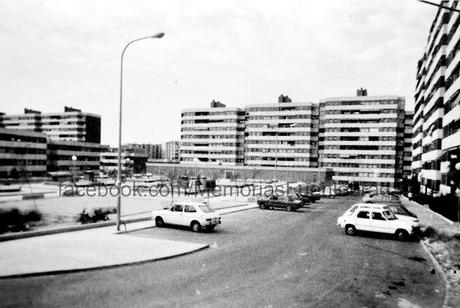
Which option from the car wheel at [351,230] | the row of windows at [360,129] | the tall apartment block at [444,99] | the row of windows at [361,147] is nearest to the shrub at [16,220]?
the car wheel at [351,230]

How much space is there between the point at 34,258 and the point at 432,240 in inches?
727

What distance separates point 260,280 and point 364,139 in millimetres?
89631

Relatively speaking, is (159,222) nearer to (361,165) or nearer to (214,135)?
(361,165)

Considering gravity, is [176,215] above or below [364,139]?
below

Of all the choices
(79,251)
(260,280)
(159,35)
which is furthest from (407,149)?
(79,251)

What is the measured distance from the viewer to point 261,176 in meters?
86.4

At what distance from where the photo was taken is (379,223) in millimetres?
18562

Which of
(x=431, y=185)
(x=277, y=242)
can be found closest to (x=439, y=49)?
(x=431, y=185)

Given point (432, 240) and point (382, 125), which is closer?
point (432, 240)

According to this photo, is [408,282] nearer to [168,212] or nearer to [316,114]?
[168,212]

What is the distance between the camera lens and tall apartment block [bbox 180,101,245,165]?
356ft

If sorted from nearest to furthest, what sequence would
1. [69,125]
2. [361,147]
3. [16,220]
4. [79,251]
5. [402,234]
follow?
1. [79,251]
2. [402,234]
3. [16,220]
4. [361,147]
5. [69,125]

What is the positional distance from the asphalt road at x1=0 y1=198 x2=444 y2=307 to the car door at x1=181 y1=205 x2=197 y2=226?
2.80m

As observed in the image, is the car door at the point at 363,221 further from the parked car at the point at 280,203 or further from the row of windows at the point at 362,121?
the row of windows at the point at 362,121
